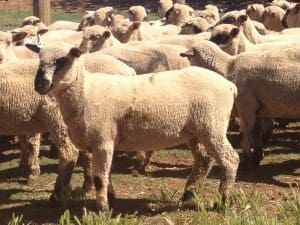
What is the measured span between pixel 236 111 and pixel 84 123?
2865mm

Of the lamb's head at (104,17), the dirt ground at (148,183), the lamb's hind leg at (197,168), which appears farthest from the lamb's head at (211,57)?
the lamb's head at (104,17)

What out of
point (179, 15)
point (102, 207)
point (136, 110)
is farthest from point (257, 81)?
point (179, 15)

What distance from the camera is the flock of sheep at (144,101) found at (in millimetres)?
5961

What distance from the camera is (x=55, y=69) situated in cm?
581

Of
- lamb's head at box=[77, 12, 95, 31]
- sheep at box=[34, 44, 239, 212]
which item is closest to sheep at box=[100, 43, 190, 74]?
sheep at box=[34, 44, 239, 212]

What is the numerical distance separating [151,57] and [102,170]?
3.71 metres

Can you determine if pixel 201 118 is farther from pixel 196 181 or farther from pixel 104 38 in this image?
pixel 104 38

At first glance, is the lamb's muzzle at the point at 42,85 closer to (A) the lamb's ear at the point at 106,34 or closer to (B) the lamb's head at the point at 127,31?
(A) the lamb's ear at the point at 106,34

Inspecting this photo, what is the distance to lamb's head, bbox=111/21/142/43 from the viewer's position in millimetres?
11742

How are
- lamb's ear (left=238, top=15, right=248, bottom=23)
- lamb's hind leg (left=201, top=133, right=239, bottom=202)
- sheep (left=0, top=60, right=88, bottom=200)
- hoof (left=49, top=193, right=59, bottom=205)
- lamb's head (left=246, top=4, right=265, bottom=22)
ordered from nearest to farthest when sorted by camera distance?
lamb's hind leg (left=201, top=133, right=239, bottom=202) → hoof (left=49, top=193, right=59, bottom=205) → sheep (left=0, top=60, right=88, bottom=200) → lamb's ear (left=238, top=15, right=248, bottom=23) → lamb's head (left=246, top=4, right=265, bottom=22)

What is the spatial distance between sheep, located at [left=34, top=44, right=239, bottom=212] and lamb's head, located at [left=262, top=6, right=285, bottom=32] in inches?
303

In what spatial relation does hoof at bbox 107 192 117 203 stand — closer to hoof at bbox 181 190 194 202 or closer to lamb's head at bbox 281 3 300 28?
hoof at bbox 181 190 194 202

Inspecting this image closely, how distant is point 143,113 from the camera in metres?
6.02

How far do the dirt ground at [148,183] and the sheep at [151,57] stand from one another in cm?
124
